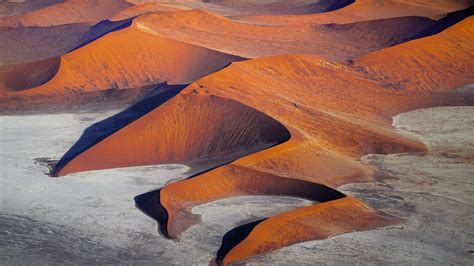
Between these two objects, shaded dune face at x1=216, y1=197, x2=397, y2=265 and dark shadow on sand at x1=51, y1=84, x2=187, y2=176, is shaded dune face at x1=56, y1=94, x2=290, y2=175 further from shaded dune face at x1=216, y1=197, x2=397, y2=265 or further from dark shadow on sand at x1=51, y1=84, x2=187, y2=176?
shaded dune face at x1=216, y1=197, x2=397, y2=265

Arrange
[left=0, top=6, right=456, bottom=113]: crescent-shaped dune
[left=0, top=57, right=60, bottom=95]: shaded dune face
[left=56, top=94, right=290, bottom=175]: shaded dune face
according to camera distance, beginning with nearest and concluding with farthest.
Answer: [left=56, top=94, right=290, bottom=175]: shaded dune face < [left=0, top=6, right=456, bottom=113]: crescent-shaped dune < [left=0, top=57, right=60, bottom=95]: shaded dune face

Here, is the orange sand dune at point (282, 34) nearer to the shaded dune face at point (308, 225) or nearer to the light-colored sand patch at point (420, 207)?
the light-colored sand patch at point (420, 207)

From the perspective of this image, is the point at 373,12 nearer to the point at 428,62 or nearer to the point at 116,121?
the point at 428,62

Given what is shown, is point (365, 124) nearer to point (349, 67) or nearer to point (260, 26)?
point (349, 67)

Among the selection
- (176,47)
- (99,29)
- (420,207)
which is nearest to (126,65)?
(176,47)

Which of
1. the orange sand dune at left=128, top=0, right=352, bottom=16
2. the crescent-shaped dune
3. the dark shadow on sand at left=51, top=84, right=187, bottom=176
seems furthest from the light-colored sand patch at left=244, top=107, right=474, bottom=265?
the orange sand dune at left=128, top=0, right=352, bottom=16

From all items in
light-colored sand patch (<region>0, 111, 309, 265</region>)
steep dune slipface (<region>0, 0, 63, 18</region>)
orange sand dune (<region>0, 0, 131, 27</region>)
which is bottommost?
steep dune slipface (<region>0, 0, 63, 18</region>)
